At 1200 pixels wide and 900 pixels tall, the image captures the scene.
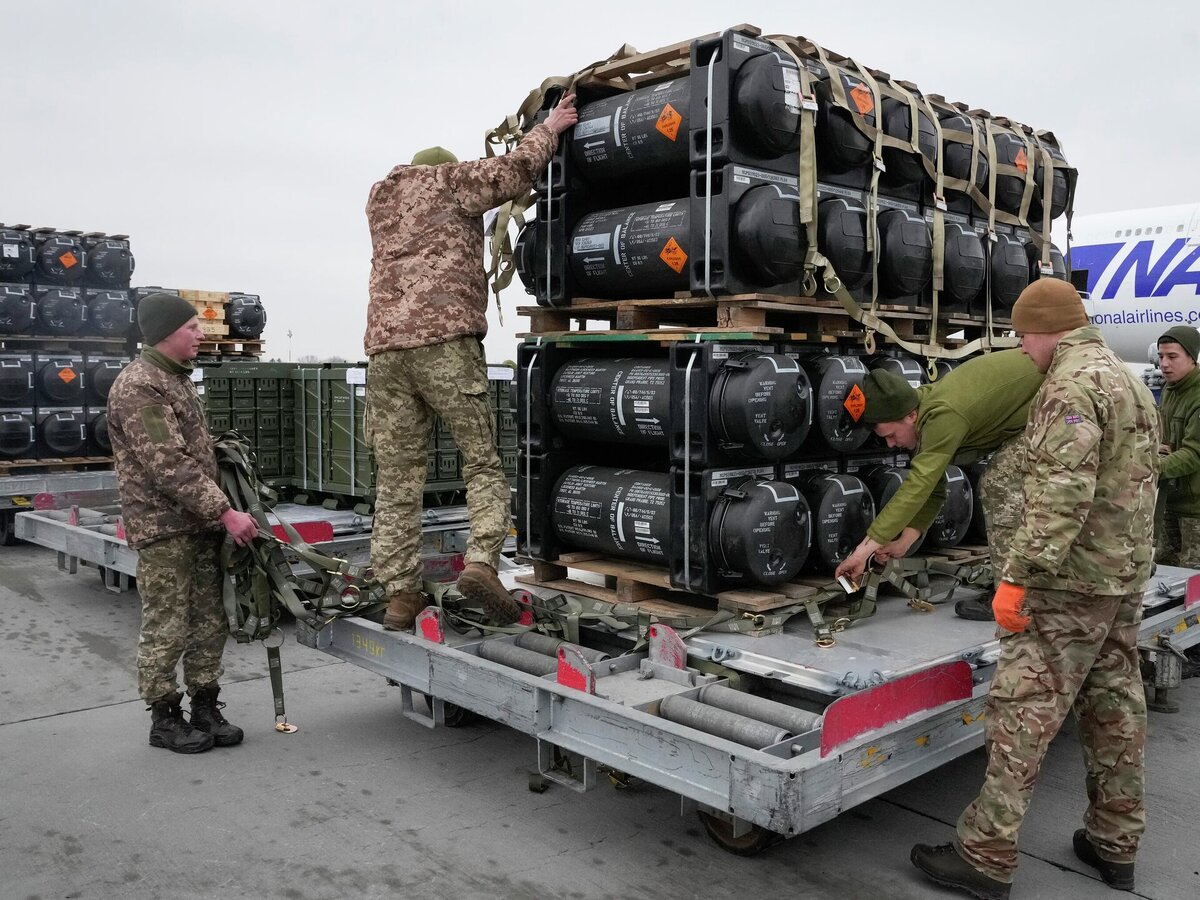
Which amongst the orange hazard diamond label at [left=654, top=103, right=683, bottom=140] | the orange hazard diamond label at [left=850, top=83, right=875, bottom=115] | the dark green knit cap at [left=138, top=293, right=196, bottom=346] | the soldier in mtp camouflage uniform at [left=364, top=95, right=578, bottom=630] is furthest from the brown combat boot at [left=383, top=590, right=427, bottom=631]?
the orange hazard diamond label at [left=850, top=83, right=875, bottom=115]

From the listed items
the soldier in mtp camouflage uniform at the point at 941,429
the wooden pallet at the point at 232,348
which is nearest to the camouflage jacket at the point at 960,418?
the soldier in mtp camouflage uniform at the point at 941,429

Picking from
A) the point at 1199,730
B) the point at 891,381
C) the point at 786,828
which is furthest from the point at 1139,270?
the point at 786,828

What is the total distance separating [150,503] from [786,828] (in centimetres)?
342

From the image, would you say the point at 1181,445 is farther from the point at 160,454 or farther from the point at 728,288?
the point at 160,454

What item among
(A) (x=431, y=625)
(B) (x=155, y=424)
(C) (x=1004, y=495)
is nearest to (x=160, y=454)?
(B) (x=155, y=424)

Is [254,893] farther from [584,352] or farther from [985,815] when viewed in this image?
[584,352]

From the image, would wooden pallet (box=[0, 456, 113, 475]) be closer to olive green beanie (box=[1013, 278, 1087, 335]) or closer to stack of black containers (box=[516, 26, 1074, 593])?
stack of black containers (box=[516, 26, 1074, 593])

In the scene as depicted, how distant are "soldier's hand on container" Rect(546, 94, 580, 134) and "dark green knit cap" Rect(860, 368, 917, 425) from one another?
1953 millimetres

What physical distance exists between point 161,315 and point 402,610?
183 centimetres

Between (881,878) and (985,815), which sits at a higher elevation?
(985,815)

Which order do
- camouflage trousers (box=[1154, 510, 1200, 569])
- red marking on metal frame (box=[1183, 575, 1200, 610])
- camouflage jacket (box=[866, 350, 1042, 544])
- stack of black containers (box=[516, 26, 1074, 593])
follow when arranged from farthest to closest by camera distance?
camouflage trousers (box=[1154, 510, 1200, 569]) < red marking on metal frame (box=[1183, 575, 1200, 610]) < stack of black containers (box=[516, 26, 1074, 593]) < camouflage jacket (box=[866, 350, 1042, 544])

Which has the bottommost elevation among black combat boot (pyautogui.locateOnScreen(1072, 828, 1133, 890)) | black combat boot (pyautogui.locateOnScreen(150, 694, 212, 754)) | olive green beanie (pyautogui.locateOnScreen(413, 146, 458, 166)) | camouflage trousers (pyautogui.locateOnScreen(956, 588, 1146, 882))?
black combat boot (pyautogui.locateOnScreen(1072, 828, 1133, 890))

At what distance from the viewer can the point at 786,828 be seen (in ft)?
11.0

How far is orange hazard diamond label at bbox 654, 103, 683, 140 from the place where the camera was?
5016 mm
